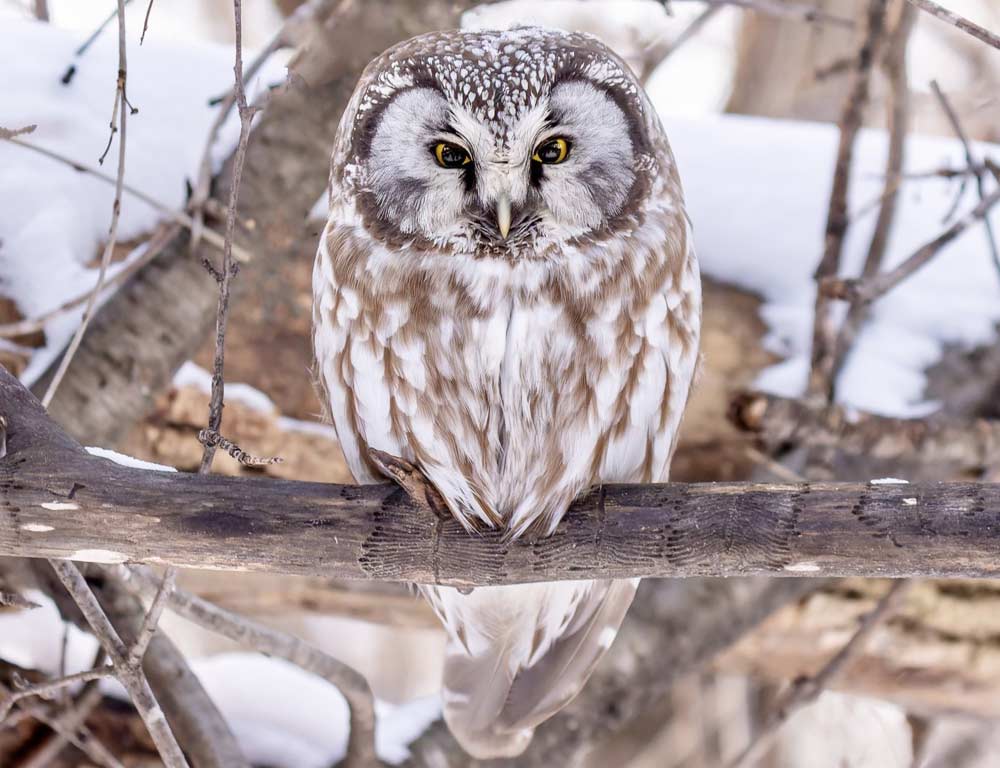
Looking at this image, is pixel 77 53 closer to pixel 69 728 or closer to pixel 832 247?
pixel 69 728

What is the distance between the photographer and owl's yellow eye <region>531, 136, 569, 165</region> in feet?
6.79

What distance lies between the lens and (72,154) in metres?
2.70

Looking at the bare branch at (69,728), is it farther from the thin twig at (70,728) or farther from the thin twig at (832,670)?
the thin twig at (832,670)

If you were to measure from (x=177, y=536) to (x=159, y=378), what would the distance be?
3.16 ft

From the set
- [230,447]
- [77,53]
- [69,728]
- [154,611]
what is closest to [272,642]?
[69,728]

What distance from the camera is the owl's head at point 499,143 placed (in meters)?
2.02

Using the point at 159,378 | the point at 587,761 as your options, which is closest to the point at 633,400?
the point at 159,378

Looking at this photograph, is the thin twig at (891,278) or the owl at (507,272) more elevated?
the thin twig at (891,278)

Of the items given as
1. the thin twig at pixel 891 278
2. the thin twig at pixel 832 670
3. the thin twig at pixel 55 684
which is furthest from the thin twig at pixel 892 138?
the thin twig at pixel 55 684

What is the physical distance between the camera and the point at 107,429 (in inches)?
104

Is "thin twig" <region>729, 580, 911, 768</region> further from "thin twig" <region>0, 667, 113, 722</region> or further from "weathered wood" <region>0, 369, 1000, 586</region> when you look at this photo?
"thin twig" <region>0, 667, 113, 722</region>

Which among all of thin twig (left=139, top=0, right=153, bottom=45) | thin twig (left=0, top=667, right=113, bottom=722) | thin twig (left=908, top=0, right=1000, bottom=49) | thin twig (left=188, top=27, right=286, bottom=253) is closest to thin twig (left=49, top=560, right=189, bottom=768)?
thin twig (left=0, top=667, right=113, bottom=722)

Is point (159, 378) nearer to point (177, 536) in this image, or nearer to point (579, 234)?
point (177, 536)

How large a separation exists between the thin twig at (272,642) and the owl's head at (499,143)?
95cm
